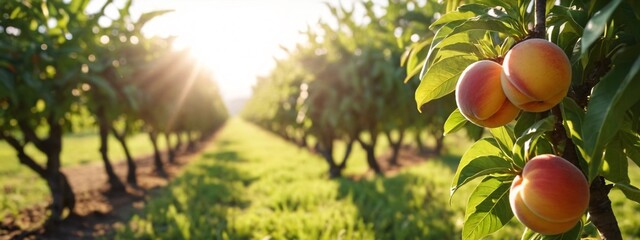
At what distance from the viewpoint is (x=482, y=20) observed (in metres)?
0.97

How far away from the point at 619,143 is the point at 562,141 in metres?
0.12

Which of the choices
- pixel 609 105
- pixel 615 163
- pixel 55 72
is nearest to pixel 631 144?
pixel 615 163

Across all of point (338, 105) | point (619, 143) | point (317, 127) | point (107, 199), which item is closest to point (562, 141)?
point (619, 143)

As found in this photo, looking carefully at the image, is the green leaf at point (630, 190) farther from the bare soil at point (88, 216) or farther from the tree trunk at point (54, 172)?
the tree trunk at point (54, 172)

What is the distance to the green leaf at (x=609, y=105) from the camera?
69 cm

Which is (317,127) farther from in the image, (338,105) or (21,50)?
(21,50)

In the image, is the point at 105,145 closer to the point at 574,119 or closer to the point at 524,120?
the point at 524,120

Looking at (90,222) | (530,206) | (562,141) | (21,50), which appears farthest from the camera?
(90,222)

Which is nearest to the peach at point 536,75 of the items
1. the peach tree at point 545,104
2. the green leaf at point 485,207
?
the peach tree at point 545,104

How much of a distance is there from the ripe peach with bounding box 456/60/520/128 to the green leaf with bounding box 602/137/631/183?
289 mm

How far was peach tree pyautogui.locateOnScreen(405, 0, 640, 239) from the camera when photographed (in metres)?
0.76

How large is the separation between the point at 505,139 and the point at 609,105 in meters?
0.47

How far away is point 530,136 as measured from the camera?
0.88 m

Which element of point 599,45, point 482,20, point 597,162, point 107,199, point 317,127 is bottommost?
point 317,127
